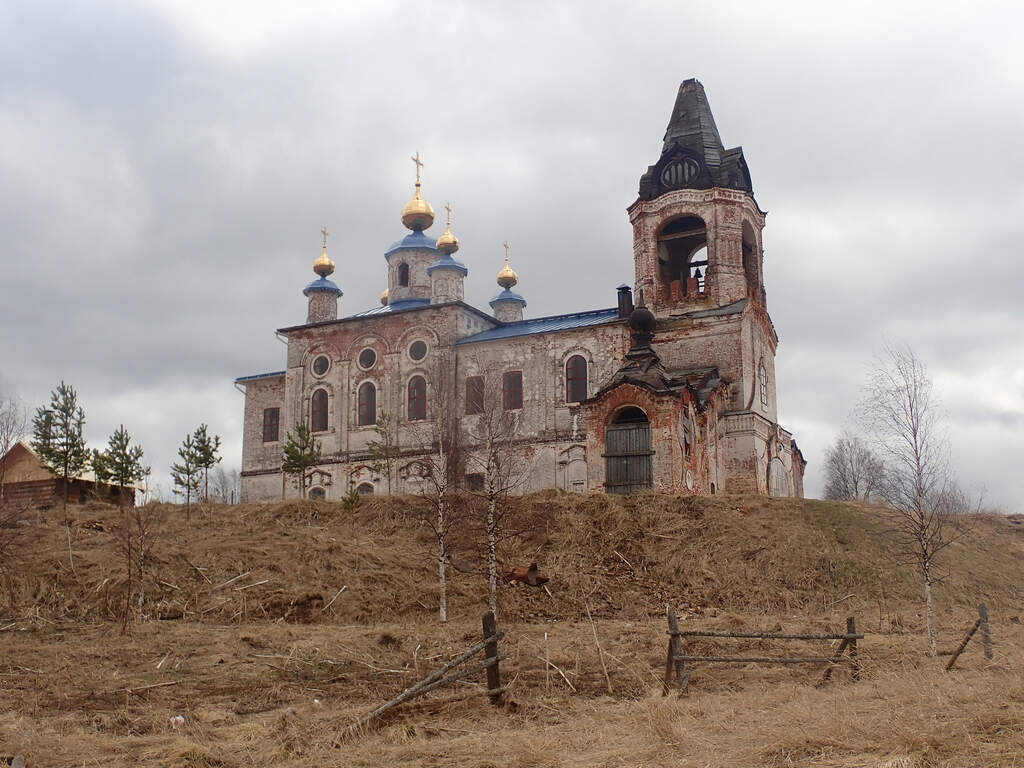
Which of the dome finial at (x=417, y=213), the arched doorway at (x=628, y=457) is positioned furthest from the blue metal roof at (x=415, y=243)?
the arched doorway at (x=628, y=457)

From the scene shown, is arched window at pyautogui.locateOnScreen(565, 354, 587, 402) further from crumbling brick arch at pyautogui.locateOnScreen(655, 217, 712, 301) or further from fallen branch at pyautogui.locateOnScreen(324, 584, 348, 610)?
fallen branch at pyautogui.locateOnScreen(324, 584, 348, 610)

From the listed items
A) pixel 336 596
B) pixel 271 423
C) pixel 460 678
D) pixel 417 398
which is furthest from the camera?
pixel 271 423

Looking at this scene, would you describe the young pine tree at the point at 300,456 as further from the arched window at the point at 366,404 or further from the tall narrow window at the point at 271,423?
the tall narrow window at the point at 271,423

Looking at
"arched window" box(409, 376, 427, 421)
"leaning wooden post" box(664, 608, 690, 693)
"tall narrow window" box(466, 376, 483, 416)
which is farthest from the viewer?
"arched window" box(409, 376, 427, 421)

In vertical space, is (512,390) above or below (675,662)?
above

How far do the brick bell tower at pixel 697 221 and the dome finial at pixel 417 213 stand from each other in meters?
10.9

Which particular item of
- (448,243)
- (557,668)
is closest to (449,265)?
(448,243)

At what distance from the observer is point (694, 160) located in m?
33.5

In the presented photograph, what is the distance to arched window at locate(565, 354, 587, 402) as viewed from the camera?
33.0 m

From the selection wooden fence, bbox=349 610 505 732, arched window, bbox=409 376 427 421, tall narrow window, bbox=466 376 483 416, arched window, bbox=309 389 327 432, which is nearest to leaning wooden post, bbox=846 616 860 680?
wooden fence, bbox=349 610 505 732

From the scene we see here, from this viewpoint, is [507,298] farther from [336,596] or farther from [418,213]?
Answer: [336,596]

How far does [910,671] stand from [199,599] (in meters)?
12.6

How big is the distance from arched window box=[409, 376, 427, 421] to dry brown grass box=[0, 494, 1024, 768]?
33.7 feet

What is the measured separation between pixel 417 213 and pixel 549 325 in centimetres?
981
